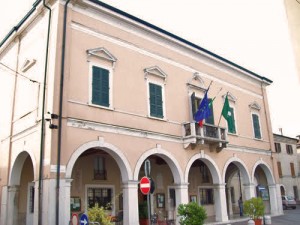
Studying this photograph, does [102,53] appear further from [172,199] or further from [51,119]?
[172,199]

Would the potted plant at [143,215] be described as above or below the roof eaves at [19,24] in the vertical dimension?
below

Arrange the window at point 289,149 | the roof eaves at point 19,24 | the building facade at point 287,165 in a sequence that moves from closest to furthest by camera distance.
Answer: the roof eaves at point 19,24 < the building facade at point 287,165 < the window at point 289,149

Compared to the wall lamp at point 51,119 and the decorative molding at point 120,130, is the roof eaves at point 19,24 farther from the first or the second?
the decorative molding at point 120,130

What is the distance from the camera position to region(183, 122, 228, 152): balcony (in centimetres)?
1744

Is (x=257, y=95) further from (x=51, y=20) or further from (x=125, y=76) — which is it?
(x=51, y=20)

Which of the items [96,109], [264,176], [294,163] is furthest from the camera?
[294,163]

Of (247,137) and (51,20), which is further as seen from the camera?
(247,137)

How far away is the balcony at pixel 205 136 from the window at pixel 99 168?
173 inches

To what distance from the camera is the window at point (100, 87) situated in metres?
14.4

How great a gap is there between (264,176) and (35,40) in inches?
721

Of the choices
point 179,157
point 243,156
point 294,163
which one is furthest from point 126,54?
point 294,163

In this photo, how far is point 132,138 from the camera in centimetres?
1524

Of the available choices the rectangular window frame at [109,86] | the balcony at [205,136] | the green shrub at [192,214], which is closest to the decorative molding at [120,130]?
the balcony at [205,136]

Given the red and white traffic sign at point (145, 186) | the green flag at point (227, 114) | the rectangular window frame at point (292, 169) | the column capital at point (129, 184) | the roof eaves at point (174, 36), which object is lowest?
the red and white traffic sign at point (145, 186)
